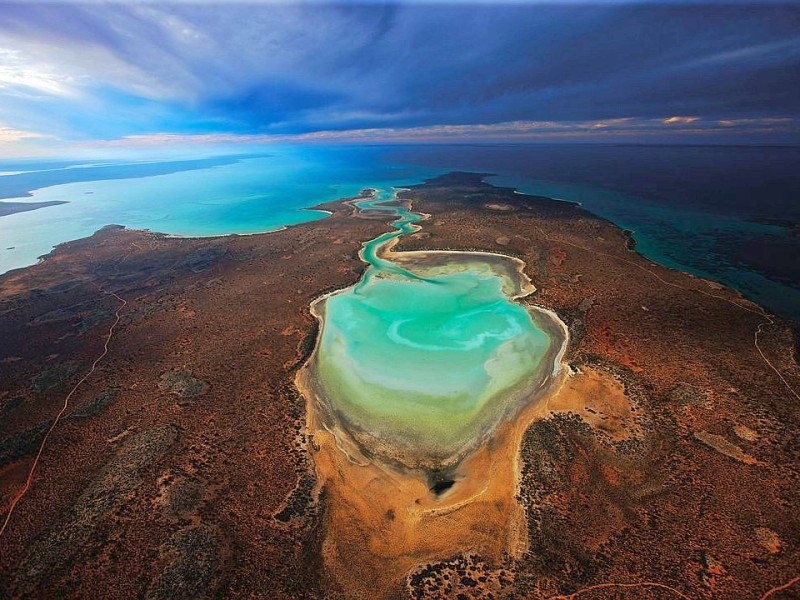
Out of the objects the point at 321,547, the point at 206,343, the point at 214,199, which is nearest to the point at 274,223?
the point at 214,199

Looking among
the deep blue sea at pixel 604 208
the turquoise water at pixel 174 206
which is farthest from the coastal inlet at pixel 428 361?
the turquoise water at pixel 174 206

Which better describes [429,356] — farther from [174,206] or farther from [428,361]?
[174,206]

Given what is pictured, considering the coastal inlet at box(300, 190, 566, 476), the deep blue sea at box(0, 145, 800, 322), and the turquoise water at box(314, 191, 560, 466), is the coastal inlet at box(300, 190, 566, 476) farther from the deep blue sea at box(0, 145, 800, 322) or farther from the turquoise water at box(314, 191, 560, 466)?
the deep blue sea at box(0, 145, 800, 322)

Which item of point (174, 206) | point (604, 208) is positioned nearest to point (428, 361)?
point (604, 208)

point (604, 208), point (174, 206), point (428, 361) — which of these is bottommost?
point (604, 208)

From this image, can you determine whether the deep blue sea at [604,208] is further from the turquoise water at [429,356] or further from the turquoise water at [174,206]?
the turquoise water at [429,356]

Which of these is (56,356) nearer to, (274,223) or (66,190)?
(274,223)

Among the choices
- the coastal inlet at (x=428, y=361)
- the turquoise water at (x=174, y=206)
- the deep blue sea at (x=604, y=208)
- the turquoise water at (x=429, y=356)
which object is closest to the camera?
the coastal inlet at (x=428, y=361)

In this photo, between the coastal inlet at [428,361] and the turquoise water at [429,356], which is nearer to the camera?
the coastal inlet at [428,361]

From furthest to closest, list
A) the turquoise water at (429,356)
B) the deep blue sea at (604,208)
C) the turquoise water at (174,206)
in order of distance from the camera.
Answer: the turquoise water at (174,206) < the deep blue sea at (604,208) < the turquoise water at (429,356)
